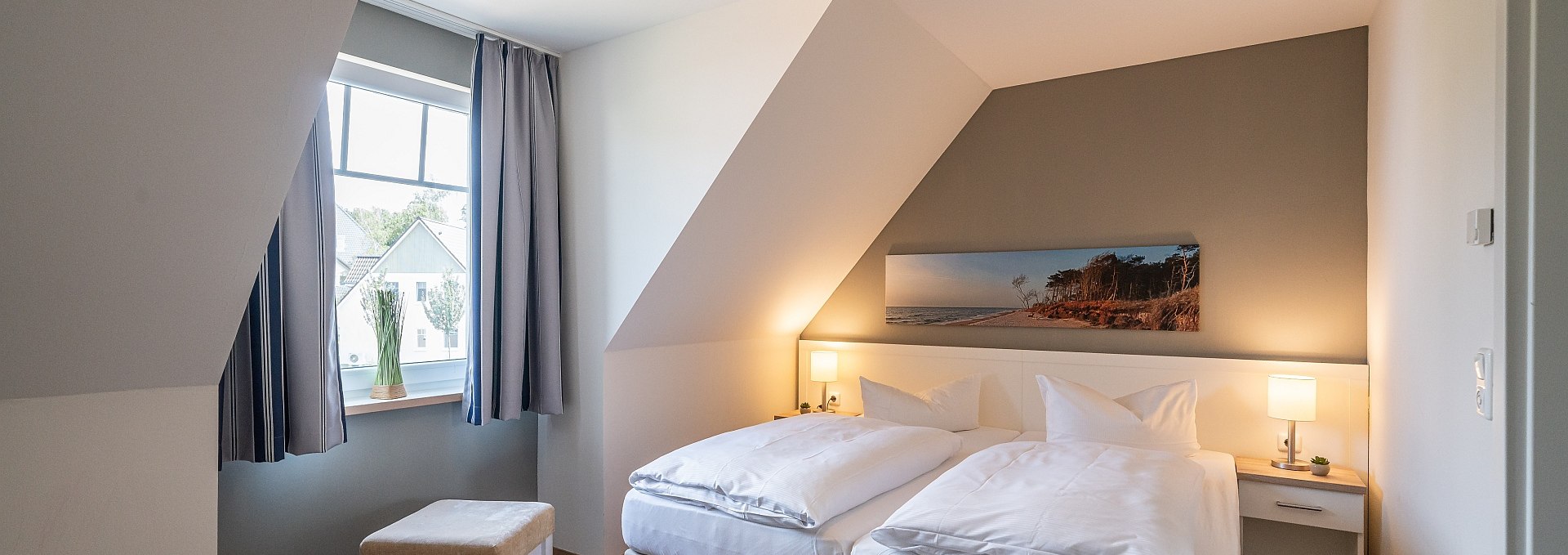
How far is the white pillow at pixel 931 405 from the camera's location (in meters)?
3.78

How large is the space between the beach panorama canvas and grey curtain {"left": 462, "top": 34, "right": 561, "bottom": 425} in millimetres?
1840

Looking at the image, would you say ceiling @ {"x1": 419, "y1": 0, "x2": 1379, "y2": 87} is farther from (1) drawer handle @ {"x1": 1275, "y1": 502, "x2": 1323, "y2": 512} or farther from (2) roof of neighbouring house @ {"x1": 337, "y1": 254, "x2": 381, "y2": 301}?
(1) drawer handle @ {"x1": 1275, "y1": 502, "x2": 1323, "y2": 512}

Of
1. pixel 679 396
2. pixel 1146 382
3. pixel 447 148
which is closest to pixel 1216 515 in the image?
pixel 1146 382

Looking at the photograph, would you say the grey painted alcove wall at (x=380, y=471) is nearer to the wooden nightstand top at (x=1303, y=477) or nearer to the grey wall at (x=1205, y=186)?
the grey wall at (x=1205, y=186)

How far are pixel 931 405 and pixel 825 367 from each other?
2.27 ft

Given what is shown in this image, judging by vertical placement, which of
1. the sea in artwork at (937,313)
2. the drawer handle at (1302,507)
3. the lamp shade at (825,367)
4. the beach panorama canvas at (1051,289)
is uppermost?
the beach panorama canvas at (1051,289)

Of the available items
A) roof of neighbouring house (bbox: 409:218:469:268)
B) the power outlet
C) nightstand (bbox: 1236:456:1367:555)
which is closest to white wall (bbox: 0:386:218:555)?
roof of neighbouring house (bbox: 409:218:469:268)

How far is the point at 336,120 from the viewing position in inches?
117

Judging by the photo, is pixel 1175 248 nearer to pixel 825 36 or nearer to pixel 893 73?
pixel 893 73

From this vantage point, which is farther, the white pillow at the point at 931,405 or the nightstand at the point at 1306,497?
the white pillow at the point at 931,405

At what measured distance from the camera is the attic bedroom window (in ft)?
9.90

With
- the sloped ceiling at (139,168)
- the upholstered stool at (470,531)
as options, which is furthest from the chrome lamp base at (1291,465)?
the sloped ceiling at (139,168)

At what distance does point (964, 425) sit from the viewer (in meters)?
3.81

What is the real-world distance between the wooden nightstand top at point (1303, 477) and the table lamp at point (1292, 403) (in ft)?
0.24
